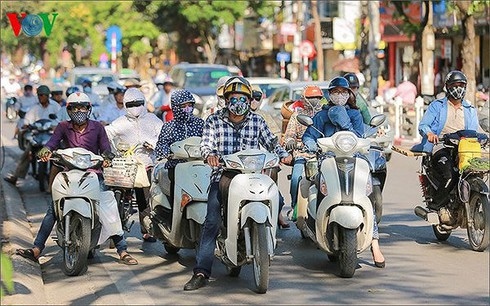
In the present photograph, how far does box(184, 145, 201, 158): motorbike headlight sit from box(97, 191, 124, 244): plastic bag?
874 mm

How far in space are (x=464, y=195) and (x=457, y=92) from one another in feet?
3.52

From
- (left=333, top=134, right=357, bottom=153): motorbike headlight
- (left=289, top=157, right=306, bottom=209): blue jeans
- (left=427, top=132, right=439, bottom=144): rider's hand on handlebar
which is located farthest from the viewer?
(left=289, top=157, right=306, bottom=209): blue jeans

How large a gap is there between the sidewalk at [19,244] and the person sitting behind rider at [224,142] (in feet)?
4.27

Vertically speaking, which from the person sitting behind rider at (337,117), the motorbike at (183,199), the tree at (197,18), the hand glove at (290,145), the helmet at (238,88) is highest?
the tree at (197,18)

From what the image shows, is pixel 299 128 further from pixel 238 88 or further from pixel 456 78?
pixel 238 88

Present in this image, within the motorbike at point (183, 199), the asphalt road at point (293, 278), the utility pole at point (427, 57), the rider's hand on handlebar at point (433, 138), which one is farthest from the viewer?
the utility pole at point (427, 57)

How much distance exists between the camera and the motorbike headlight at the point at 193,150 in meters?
10.0

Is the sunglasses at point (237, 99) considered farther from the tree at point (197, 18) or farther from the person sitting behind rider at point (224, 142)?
the tree at point (197, 18)

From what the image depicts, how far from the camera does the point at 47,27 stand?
55.7ft

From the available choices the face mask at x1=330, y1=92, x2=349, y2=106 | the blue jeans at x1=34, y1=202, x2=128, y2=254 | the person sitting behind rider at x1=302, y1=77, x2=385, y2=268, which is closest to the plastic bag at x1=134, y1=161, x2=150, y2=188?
the blue jeans at x1=34, y1=202, x2=128, y2=254

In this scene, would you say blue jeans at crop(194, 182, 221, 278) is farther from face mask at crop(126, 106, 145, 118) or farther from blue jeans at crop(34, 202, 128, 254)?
face mask at crop(126, 106, 145, 118)

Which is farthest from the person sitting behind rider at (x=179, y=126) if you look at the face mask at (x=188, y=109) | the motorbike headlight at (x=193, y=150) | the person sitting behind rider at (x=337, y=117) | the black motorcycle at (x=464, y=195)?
the black motorcycle at (x=464, y=195)

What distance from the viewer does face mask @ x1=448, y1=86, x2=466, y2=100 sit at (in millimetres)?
11103

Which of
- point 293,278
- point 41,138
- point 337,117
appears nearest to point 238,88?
point 337,117
